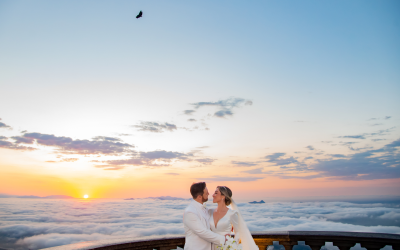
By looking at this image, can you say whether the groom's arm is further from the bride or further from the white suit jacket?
the bride

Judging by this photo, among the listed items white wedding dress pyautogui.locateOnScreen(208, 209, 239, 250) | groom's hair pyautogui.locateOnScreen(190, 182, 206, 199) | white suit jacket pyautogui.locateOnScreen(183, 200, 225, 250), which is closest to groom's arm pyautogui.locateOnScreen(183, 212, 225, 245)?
white suit jacket pyautogui.locateOnScreen(183, 200, 225, 250)

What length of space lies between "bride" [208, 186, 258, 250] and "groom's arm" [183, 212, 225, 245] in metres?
0.47

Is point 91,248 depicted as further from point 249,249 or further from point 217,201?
point 249,249

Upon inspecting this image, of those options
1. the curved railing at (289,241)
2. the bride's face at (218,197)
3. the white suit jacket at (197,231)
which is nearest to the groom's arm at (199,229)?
the white suit jacket at (197,231)

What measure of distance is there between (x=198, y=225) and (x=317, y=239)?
275 centimetres

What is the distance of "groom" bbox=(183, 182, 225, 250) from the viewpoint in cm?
372

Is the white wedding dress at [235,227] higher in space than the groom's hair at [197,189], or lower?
lower

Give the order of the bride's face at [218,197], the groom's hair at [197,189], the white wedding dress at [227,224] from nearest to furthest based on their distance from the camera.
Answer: the groom's hair at [197,189]
the white wedding dress at [227,224]
the bride's face at [218,197]

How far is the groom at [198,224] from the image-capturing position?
3719 mm

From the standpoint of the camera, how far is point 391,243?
4.48 meters

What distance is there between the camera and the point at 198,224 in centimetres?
372

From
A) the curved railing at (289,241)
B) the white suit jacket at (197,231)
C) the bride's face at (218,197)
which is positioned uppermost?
the bride's face at (218,197)

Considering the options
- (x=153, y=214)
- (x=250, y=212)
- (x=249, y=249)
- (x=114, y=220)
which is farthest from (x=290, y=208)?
(x=249, y=249)

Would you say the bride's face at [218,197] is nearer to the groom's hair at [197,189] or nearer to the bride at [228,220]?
the bride at [228,220]
